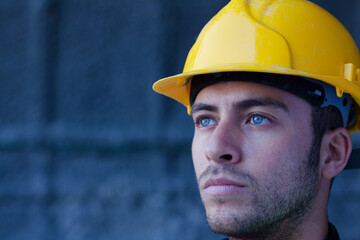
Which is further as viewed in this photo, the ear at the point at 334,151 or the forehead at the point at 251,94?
the ear at the point at 334,151

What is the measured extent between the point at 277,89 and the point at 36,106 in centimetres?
308

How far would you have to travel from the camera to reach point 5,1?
4508 mm

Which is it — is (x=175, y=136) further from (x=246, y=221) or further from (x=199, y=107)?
(x=246, y=221)

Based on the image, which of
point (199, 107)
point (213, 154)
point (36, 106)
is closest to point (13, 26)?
point (36, 106)

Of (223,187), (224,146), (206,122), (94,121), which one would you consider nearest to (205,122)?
(206,122)

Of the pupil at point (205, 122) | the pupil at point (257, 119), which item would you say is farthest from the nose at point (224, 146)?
the pupil at point (205, 122)

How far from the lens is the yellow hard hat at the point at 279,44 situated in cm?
220

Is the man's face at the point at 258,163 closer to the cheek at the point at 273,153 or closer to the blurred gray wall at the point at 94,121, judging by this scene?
the cheek at the point at 273,153

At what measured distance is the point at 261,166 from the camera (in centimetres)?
211

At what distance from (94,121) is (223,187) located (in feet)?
8.70

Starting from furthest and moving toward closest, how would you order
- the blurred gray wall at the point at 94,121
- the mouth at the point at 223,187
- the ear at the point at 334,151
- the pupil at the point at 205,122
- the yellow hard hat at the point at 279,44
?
the blurred gray wall at the point at 94,121 → the pupil at the point at 205,122 → the ear at the point at 334,151 → the yellow hard hat at the point at 279,44 → the mouth at the point at 223,187

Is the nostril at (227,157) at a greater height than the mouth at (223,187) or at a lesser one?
greater

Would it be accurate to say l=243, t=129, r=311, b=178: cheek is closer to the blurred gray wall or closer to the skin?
the skin

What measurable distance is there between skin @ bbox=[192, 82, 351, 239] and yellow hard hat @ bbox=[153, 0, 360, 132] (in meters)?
0.13
